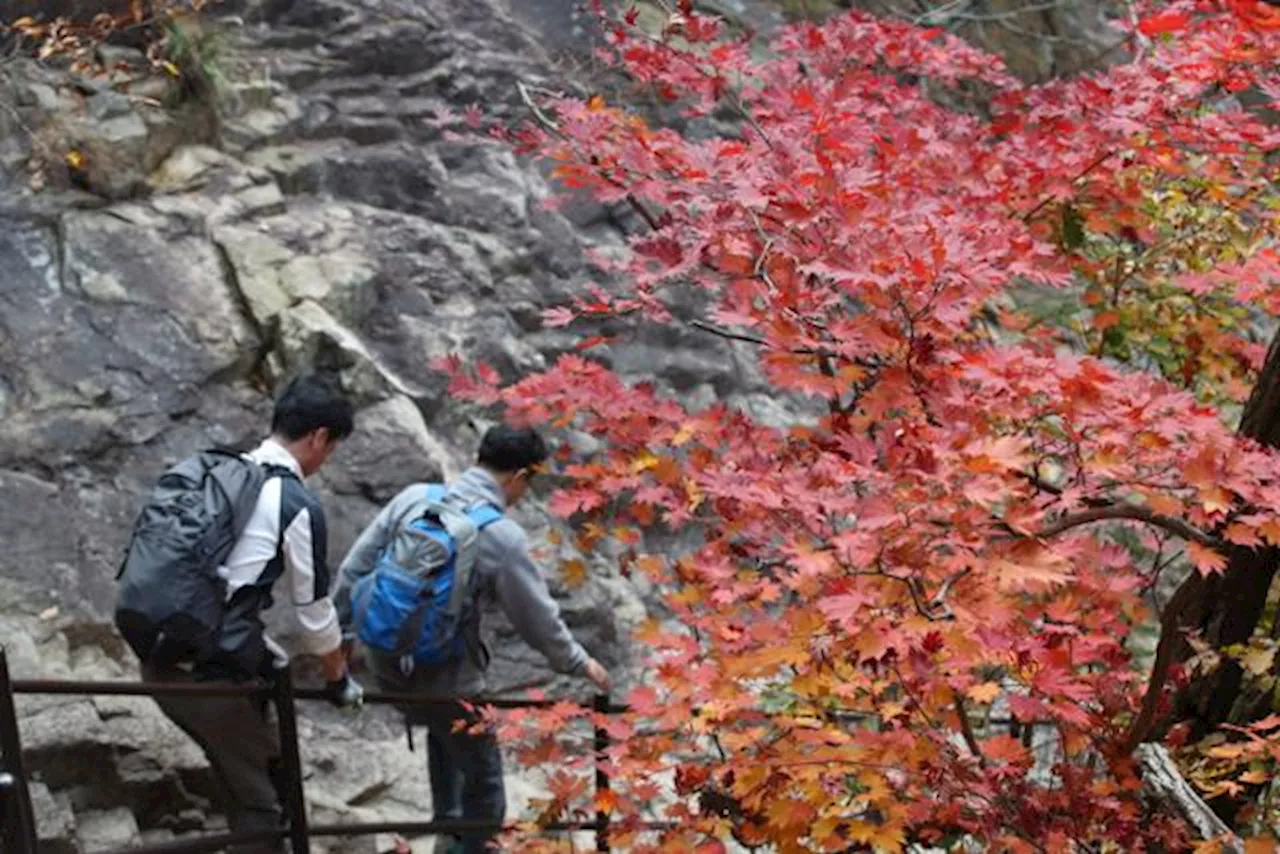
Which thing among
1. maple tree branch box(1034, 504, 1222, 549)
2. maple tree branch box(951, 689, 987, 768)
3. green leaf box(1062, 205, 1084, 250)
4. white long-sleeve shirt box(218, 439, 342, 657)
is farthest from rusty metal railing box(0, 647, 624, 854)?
green leaf box(1062, 205, 1084, 250)

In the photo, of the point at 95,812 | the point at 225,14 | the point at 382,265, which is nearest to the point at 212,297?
the point at 382,265

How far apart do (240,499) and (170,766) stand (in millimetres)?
1876

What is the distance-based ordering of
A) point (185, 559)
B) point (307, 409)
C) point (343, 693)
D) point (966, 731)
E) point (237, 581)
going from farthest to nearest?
point (343, 693)
point (307, 409)
point (237, 581)
point (185, 559)
point (966, 731)

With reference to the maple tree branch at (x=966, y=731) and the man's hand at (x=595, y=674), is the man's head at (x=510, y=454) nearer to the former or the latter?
the man's hand at (x=595, y=674)

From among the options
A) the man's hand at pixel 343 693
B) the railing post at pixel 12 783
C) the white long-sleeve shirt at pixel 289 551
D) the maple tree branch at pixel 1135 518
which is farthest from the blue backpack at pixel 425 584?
the maple tree branch at pixel 1135 518

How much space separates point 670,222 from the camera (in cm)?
Result: 461

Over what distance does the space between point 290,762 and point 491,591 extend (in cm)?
90

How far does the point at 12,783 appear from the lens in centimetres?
321

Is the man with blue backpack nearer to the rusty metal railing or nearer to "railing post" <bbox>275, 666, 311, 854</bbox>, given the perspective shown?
the rusty metal railing

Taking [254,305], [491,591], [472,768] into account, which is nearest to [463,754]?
[472,768]

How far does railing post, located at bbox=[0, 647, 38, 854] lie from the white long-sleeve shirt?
2.64 feet

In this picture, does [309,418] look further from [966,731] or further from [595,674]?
[966,731]

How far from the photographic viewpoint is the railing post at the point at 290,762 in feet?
14.2

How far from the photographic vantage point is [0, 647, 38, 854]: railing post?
3211 mm
